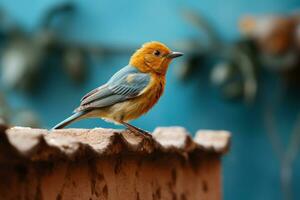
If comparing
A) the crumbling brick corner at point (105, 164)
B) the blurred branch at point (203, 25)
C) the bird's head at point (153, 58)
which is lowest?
the crumbling brick corner at point (105, 164)

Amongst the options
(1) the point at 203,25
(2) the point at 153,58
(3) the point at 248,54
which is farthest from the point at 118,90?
(3) the point at 248,54

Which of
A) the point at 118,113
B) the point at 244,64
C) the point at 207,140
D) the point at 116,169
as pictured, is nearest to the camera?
the point at 116,169

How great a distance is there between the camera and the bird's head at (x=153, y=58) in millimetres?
2451

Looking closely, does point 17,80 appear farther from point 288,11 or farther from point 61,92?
point 288,11

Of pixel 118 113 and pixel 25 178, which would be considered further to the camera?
pixel 118 113

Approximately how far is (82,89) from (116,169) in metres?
4.55

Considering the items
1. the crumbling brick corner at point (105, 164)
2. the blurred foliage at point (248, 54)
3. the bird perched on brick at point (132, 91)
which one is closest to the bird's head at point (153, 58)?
the bird perched on brick at point (132, 91)

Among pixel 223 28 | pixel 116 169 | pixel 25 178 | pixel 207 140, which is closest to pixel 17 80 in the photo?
pixel 223 28

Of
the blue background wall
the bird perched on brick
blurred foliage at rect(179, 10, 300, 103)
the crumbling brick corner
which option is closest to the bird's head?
the bird perched on brick

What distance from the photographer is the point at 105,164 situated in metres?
1.74

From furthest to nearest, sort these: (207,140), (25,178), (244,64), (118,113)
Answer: (244,64), (207,140), (118,113), (25,178)

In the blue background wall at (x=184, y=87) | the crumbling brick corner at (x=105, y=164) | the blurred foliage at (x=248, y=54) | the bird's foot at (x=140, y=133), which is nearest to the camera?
the crumbling brick corner at (x=105, y=164)

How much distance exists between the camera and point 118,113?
2.33 metres

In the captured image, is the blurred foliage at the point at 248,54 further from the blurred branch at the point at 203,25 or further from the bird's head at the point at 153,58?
the bird's head at the point at 153,58
